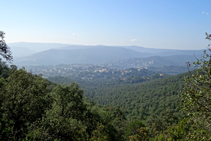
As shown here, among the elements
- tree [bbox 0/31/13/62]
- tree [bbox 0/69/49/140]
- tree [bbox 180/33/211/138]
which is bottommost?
tree [bbox 0/69/49/140]

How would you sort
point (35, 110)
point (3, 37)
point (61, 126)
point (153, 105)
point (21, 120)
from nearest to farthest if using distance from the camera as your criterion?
point (3, 37)
point (61, 126)
point (21, 120)
point (35, 110)
point (153, 105)

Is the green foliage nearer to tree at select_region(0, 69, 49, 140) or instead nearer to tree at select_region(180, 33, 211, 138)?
tree at select_region(180, 33, 211, 138)

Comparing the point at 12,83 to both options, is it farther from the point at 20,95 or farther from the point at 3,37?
the point at 3,37

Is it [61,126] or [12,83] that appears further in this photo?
[12,83]

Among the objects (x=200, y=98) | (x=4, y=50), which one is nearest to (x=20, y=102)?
(x=4, y=50)

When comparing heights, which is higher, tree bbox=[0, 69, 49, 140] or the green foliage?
the green foliage

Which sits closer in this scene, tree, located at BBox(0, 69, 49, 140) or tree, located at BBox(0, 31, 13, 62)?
tree, located at BBox(0, 31, 13, 62)

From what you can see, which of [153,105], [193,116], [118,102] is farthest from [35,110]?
[118,102]

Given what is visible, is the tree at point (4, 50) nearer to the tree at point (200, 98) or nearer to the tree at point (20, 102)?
the tree at point (20, 102)

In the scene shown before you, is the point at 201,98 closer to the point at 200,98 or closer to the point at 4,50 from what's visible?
the point at 200,98

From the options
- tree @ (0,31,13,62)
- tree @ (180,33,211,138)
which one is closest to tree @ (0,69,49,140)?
tree @ (0,31,13,62)

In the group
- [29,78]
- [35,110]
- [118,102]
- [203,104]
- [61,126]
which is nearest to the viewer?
[203,104]
